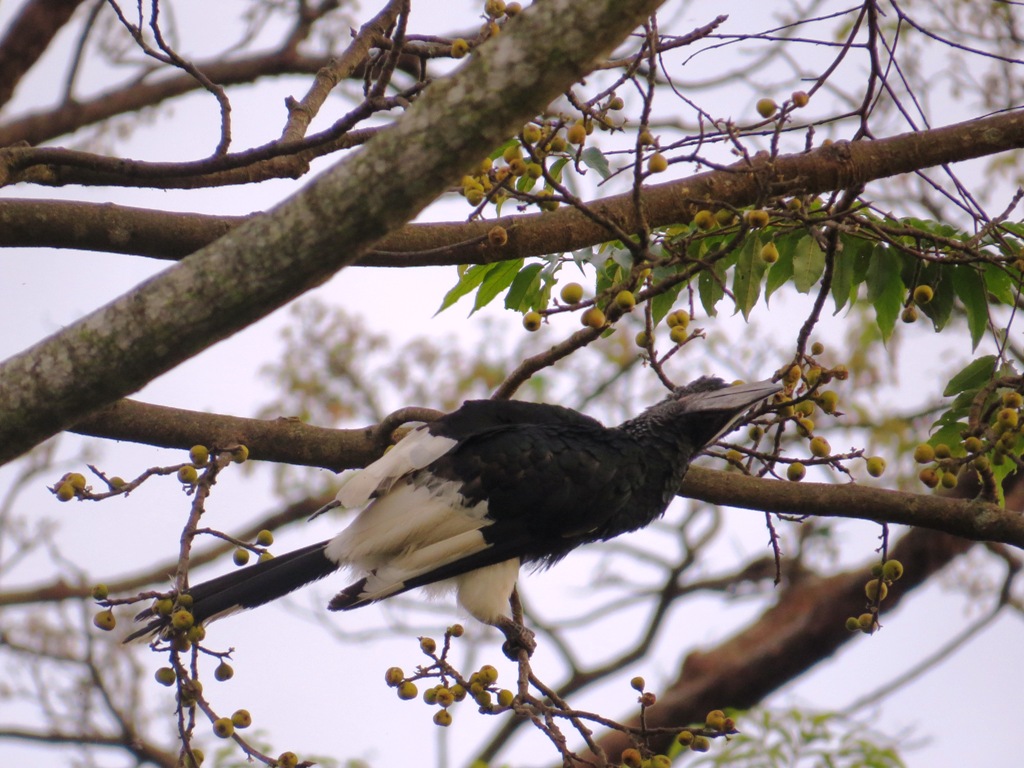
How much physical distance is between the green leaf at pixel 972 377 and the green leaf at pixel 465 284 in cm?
133

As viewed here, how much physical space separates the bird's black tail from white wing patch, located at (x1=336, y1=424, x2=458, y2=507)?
31 cm

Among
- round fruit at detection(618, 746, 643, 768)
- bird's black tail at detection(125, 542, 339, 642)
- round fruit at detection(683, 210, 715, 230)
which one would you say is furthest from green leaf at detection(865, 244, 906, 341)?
bird's black tail at detection(125, 542, 339, 642)

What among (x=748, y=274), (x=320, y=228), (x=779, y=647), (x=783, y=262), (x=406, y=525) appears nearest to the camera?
(x=320, y=228)

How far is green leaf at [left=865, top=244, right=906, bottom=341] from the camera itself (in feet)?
10.3

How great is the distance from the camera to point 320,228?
1904 millimetres

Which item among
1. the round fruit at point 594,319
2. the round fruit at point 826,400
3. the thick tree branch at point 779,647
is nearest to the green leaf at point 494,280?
the round fruit at point 594,319

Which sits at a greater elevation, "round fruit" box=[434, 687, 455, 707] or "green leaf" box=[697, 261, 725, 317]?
"green leaf" box=[697, 261, 725, 317]

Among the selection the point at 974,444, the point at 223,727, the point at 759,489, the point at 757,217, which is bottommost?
the point at 223,727

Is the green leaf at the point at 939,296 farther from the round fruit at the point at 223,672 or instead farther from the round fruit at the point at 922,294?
the round fruit at the point at 223,672

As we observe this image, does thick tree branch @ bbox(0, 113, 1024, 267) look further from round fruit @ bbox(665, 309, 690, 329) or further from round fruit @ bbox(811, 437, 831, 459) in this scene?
round fruit @ bbox(811, 437, 831, 459)

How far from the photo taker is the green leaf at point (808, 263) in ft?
10.4

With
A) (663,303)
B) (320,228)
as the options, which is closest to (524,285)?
(663,303)

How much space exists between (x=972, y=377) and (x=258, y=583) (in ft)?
6.84

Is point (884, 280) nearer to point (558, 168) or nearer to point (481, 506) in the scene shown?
point (558, 168)
